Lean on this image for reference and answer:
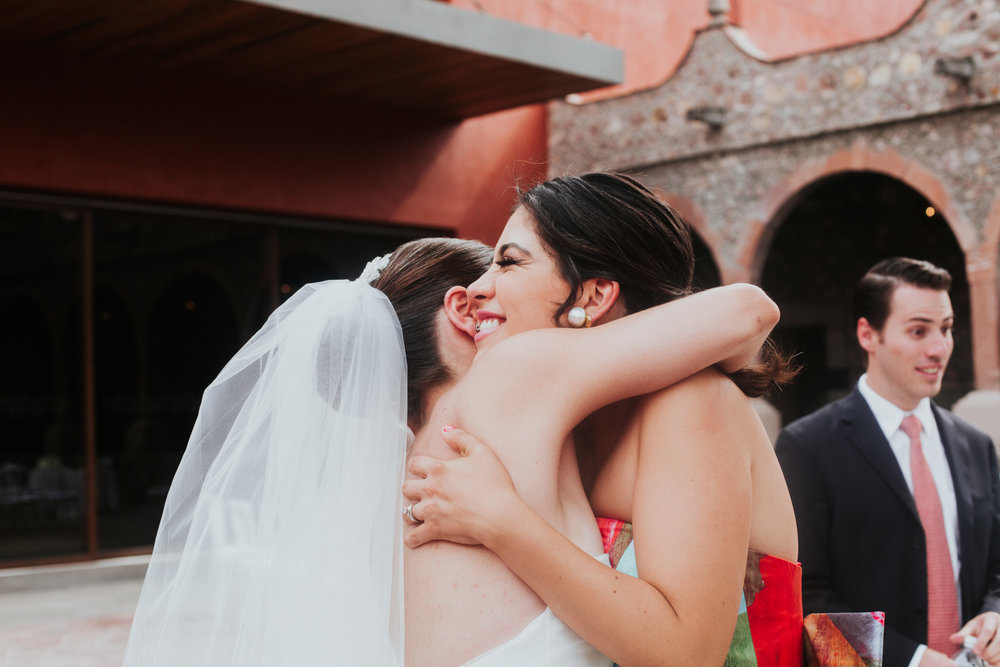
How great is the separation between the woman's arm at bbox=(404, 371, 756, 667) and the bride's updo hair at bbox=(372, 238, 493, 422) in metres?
0.50

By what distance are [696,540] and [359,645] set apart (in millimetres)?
652

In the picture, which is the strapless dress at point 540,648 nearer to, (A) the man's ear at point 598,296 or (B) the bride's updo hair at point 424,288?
(A) the man's ear at point 598,296

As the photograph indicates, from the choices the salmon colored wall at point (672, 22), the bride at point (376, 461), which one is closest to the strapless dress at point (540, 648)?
the bride at point (376, 461)

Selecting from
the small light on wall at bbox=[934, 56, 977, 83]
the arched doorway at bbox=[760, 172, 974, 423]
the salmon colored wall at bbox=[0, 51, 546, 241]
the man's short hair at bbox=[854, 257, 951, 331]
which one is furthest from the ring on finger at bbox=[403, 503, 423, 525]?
the arched doorway at bbox=[760, 172, 974, 423]

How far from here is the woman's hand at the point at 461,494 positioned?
1.60 m

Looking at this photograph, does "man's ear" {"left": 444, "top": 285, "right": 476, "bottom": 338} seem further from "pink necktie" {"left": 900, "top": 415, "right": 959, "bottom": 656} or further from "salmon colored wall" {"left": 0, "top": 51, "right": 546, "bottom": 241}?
"salmon colored wall" {"left": 0, "top": 51, "right": 546, "bottom": 241}

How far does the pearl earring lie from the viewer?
1.77 metres

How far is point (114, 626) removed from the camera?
268 inches

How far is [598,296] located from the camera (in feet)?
5.94

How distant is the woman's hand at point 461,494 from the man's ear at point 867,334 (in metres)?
2.04

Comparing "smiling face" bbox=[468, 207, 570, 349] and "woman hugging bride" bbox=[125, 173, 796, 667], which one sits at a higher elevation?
"smiling face" bbox=[468, 207, 570, 349]

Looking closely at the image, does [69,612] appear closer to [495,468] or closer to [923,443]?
[923,443]

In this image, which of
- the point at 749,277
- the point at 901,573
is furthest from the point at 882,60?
the point at 901,573

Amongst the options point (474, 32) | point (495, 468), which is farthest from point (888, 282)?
point (474, 32)
